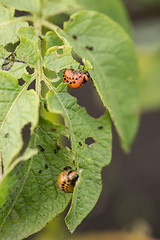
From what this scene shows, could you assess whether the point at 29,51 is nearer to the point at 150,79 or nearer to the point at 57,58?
the point at 57,58

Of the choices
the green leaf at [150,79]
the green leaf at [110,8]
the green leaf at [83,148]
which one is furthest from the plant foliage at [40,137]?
the green leaf at [150,79]

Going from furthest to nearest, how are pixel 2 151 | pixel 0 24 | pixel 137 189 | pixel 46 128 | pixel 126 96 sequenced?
pixel 137 189 < pixel 126 96 < pixel 0 24 < pixel 46 128 < pixel 2 151

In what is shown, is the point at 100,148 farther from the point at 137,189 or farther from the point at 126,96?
the point at 137,189

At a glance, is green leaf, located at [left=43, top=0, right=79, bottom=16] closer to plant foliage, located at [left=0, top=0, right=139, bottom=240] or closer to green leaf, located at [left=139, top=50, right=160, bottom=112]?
plant foliage, located at [left=0, top=0, right=139, bottom=240]

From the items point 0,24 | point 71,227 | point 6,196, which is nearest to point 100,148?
point 71,227

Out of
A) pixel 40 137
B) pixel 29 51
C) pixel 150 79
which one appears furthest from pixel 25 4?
pixel 150 79

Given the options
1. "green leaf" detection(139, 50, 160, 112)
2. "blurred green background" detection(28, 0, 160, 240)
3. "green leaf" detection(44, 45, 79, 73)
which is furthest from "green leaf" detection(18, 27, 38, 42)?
"blurred green background" detection(28, 0, 160, 240)

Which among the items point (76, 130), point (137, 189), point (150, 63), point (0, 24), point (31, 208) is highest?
point (0, 24)
